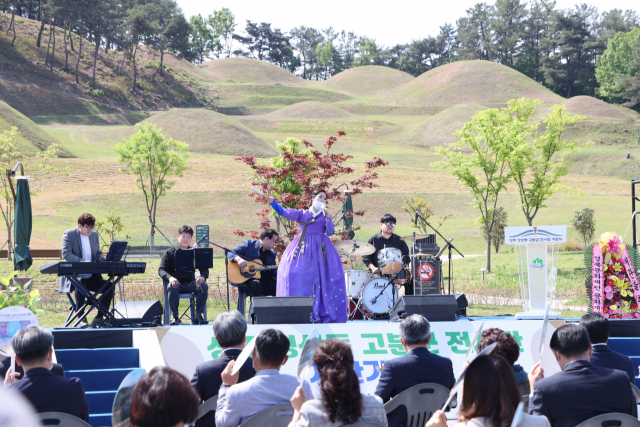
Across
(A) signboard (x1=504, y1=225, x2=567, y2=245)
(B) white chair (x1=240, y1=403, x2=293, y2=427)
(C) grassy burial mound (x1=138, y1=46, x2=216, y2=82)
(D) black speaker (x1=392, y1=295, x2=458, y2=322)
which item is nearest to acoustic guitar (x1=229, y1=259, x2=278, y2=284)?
(D) black speaker (x1=392, y1=295, x2=458, y2=322)

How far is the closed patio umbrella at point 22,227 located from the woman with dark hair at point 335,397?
276 inches

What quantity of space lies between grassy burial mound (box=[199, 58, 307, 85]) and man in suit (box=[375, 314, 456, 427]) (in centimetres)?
7857

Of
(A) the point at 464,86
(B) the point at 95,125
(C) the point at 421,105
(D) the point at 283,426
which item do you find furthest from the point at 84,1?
(D) the point at 283,426

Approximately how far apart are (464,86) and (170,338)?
7053 centimetres

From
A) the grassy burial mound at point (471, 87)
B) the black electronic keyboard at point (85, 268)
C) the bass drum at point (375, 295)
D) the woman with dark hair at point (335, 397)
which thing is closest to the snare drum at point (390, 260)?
the bass drum at point (375, 295)

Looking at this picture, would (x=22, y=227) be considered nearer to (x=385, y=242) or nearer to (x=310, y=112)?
(x=385, y=242)

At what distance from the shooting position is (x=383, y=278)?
835 cm

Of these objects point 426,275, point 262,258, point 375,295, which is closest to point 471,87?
point 426,275

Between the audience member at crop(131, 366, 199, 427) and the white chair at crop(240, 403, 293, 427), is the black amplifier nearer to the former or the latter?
the white chair at crop(240, 403, 293, 427)

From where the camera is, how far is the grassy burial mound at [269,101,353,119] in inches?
2532

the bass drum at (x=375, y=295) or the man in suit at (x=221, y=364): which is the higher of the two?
the man in suit at (x=221, y=364)

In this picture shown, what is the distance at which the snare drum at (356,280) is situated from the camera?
340 inches

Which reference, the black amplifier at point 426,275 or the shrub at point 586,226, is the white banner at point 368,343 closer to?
the black amplifier at point 426,275

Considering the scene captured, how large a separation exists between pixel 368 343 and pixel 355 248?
2.47 m
